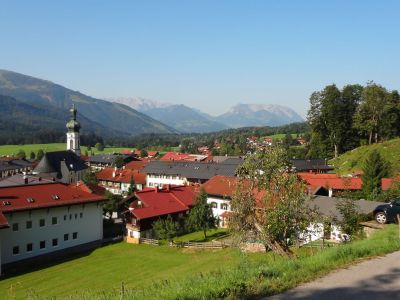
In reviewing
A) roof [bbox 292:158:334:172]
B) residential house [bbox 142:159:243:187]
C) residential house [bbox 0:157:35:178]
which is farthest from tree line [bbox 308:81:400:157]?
residential house [bbox 0:157:35:178]

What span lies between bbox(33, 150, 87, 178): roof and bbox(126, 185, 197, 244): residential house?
4529cm

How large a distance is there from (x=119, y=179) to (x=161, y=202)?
1837 inches

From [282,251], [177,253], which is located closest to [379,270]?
[282,251]

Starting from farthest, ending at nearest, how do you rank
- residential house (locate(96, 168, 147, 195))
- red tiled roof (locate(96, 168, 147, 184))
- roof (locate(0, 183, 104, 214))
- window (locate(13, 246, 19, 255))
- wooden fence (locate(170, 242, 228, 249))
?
red tiled roof (locate(96, 168, 147, 184)), residential house (locate(96, 168, 147, 195)), roof (locate(0, 183, 104, 214)), window (locate(13, 246, 19, 255)), wooden fence (locate(170, 242, 228, 249))

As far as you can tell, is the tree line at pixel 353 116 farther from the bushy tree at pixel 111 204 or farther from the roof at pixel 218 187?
the bushy tree at pixel 111 204

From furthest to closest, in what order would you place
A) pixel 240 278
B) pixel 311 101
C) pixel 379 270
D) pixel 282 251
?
pixel 311 101, pixel 282 251, pixel 379 270, pixel 240 278

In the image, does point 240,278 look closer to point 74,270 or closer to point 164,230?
point 74,270

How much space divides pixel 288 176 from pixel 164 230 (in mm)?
26752

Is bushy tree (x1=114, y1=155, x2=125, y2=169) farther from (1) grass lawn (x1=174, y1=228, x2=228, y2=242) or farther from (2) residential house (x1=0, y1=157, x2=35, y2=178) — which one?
(1) grass lawn (x1=174, y1=228, x2=228, y2=242)

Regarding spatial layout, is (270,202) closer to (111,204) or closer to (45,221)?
(45,221)

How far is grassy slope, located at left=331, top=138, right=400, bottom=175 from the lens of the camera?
60.0 meters

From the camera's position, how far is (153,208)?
49875 mm

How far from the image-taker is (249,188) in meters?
20.1

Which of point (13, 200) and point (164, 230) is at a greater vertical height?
point (13, 200)
